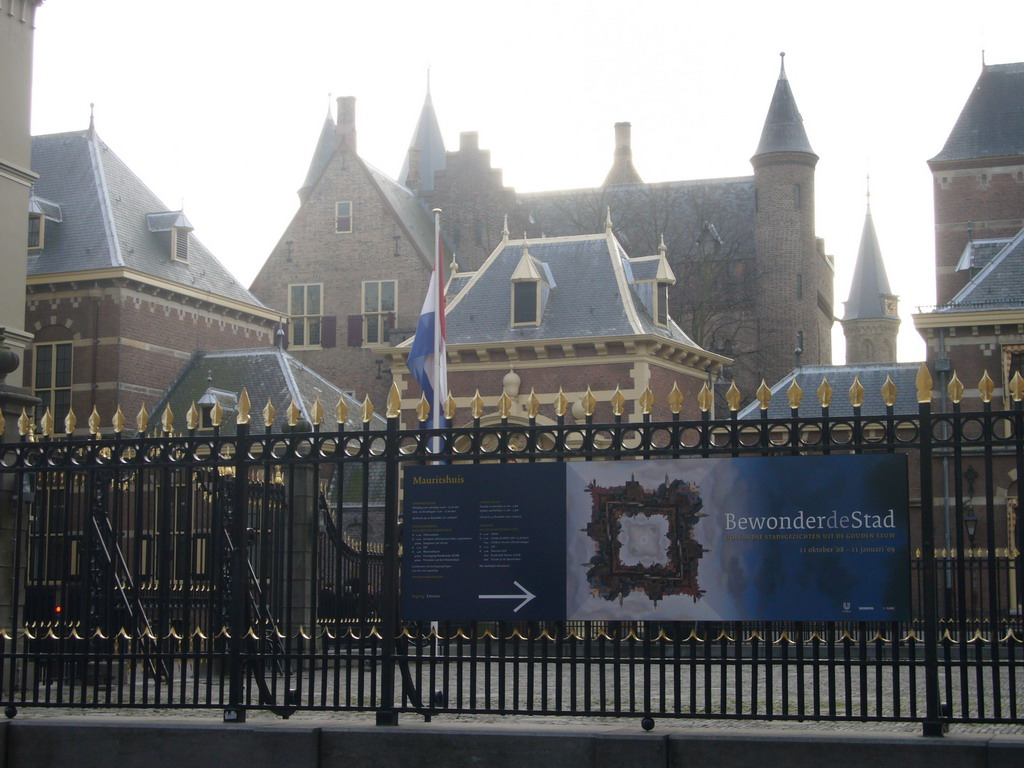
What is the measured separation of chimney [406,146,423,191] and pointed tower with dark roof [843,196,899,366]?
1968cm

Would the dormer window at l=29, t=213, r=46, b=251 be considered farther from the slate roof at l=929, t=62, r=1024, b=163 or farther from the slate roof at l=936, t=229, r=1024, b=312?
the slate roof at l=929, t=62, r=1024, b=163

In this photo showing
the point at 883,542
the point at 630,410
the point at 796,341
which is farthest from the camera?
the point at 796,341

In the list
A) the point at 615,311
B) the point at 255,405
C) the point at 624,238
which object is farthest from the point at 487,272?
the point at 624,238

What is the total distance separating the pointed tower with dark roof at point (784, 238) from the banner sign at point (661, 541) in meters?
40.1

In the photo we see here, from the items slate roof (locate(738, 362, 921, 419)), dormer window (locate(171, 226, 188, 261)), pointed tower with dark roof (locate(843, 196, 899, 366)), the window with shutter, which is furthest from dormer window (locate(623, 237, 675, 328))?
pointed tower with dark roof (locate(843, 196, 899, 366))

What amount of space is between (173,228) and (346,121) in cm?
1448

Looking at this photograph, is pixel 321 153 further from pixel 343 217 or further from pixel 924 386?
pixel 924 386

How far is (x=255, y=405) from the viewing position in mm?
32156

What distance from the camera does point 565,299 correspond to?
32438mm

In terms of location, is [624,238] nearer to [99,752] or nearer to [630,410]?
[630,410]

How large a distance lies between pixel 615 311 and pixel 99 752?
2439 cm

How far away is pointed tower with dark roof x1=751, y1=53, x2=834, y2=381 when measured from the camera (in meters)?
46.6

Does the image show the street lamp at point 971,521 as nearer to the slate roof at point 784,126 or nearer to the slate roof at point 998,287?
the slate roof at point 998,287

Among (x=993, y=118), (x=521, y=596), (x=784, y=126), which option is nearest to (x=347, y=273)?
(x=784, y=126)
